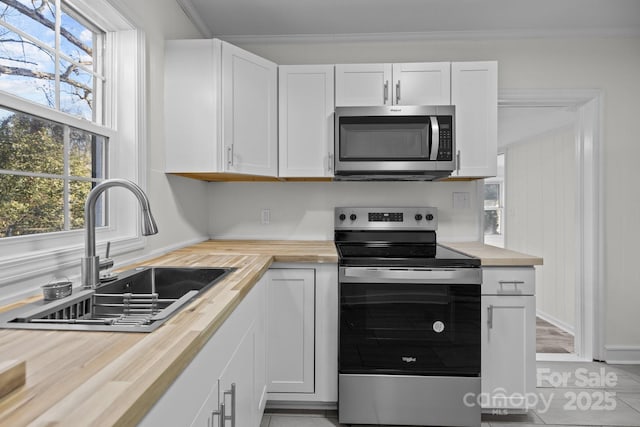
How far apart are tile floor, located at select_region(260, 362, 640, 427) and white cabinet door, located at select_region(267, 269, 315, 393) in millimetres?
177

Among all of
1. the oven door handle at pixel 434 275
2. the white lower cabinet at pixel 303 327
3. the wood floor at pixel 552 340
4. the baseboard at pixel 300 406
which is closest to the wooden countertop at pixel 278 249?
the white lower cabinet at pixel 303 327

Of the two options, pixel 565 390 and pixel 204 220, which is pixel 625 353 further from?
pixel 204 220

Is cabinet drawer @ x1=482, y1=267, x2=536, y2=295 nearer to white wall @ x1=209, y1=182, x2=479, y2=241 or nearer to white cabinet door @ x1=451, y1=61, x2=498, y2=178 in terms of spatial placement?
→ white cabinet door @ x1=451, y1=61, x2=498, y2=178

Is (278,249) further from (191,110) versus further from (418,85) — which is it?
(418,85)

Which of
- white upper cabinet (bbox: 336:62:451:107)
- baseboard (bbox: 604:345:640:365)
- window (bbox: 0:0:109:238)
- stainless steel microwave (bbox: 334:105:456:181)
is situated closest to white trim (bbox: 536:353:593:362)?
baseboard (bbox: 604:345:640:365)

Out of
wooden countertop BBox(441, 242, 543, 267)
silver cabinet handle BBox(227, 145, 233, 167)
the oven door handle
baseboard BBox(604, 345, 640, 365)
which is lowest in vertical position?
baseboard BBox(604, 345, 640, 365)

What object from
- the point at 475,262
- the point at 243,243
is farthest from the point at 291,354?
the point at 475,262

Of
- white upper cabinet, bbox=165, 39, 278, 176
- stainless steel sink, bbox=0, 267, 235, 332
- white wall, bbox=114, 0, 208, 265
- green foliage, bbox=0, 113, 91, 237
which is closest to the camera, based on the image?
stainless steel sink, bbox=0, 267, 235, 332

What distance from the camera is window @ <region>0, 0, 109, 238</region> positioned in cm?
122

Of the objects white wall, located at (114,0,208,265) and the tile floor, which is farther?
the tile floor

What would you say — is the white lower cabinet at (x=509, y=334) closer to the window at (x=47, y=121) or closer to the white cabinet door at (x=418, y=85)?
the white cabinet door at (x=418, y=85)

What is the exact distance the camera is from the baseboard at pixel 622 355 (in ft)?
8.89

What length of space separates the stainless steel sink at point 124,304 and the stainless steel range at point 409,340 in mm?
746

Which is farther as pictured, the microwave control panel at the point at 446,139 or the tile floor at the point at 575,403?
the microwave control panel at the point at 446,139
